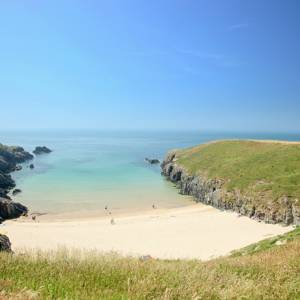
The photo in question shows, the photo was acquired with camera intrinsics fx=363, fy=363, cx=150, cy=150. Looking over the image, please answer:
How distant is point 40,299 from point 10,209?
157ft

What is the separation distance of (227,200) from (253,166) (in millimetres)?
12063

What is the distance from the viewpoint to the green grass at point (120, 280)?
5844 mm

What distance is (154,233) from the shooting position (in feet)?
133

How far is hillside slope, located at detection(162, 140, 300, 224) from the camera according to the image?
A: 43281mm

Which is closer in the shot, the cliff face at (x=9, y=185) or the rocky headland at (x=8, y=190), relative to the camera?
the rocky headland at (x=8, y=190)

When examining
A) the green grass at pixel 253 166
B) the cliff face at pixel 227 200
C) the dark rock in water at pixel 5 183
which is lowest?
the dark rock in water at pixel 5 183

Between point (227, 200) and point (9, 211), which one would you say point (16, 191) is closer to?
point (9, 211)

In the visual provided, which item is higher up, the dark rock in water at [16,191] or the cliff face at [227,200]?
the cliff face at [227,200]

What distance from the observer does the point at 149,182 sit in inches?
3142

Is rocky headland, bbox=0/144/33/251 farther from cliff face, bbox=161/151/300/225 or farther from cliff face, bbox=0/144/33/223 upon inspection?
cliff face, bbox=161/151/300/225

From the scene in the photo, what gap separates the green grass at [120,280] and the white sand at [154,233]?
23.2 metres

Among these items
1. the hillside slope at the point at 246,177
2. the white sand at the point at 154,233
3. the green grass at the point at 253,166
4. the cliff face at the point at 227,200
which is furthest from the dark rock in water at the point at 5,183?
the green grass at the point at 253,166

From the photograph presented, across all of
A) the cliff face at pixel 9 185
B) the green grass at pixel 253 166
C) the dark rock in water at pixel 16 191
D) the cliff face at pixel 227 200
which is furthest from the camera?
the dark rock in water at pixel 16 191

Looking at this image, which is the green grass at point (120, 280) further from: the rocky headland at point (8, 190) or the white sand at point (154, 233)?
the white sand at point (154, 233)
